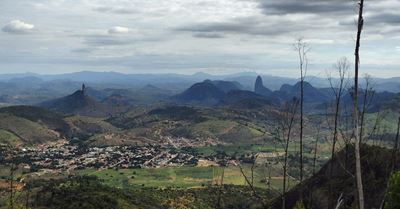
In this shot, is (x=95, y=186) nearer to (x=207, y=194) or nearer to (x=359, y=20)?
(x=207, y=194)

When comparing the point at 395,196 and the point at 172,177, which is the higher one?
the point at 395,196

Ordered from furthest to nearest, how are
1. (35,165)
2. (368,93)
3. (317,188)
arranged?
1. (35,165)
2. (317,188)
3. (368,93)

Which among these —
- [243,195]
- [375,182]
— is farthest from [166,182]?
[375,182]

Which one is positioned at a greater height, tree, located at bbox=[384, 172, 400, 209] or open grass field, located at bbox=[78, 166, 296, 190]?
tree, located at bbox=[384, 172, 400, 209]

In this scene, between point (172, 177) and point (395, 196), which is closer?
point (395, 196)

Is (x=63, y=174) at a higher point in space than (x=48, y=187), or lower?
lower

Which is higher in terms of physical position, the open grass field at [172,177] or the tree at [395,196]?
the tree at [395,196]

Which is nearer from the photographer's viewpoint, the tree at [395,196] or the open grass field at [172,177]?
the tree at [395,196]

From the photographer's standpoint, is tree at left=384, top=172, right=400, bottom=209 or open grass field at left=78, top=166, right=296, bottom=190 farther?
open grass field at left=78, top=166, right=296, bottom=190
